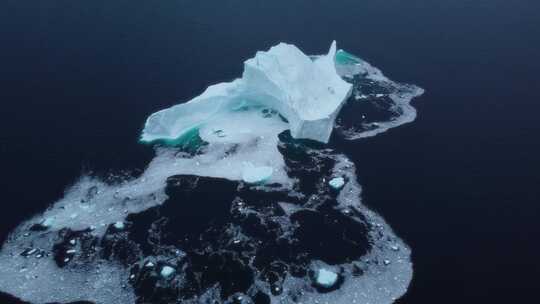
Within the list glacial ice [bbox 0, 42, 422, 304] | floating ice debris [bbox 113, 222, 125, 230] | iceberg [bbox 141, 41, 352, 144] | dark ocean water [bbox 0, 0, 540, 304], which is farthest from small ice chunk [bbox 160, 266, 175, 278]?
iceberg [bbox 141, 41, 352, 144]

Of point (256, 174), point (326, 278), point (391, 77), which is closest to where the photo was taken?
point (326, 278)

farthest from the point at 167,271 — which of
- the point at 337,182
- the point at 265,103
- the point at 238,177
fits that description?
the point at 265,103

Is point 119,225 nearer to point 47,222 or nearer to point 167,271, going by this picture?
point 47,222

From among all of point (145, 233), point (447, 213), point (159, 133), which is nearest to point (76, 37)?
point (159, 133)

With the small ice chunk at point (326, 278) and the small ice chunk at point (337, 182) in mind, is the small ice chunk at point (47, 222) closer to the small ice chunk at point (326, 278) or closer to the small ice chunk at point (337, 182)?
the small ice chunk at point (326, 278)

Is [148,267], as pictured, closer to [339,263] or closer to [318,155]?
[339,263]

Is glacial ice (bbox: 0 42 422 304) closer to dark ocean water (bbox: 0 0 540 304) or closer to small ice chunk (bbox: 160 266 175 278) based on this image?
small ice chunk (bbox: 160 266 175 278)
